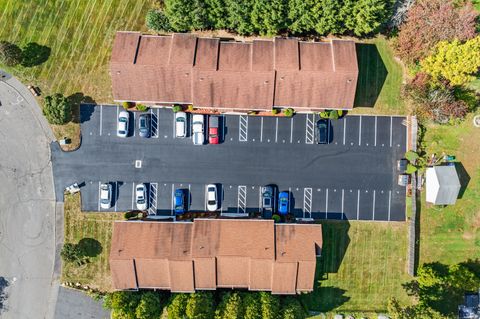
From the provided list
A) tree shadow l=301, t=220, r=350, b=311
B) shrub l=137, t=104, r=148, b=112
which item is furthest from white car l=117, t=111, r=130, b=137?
tree shadow l=301, t=220, r=350, b=311

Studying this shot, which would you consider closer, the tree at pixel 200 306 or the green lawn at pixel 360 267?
the tree at pixel 200 306

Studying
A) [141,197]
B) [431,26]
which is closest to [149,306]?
[141,197]

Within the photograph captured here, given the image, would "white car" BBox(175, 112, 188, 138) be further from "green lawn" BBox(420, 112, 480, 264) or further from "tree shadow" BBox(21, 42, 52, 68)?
"green lawn" BBox(420, 112, 480, 264)

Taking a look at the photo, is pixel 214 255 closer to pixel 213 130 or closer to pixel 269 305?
pixel 269 305

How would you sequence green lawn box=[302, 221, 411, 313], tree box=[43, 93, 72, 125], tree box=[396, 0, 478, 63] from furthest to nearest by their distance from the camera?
green lawn box=[302, 221, 411, 313]
tree box=[43, 93, 72, 125]
tree box=[396, 0, 478, 63]

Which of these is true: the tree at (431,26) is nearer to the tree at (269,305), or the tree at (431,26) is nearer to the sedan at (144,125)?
the sedan at (144,125)

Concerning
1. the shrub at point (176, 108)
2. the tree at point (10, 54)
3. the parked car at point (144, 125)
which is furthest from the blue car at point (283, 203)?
the tree at point (10, 54)

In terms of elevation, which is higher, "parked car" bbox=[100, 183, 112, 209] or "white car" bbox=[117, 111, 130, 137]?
"white car" bbox=[117, 111, 130, 137]
